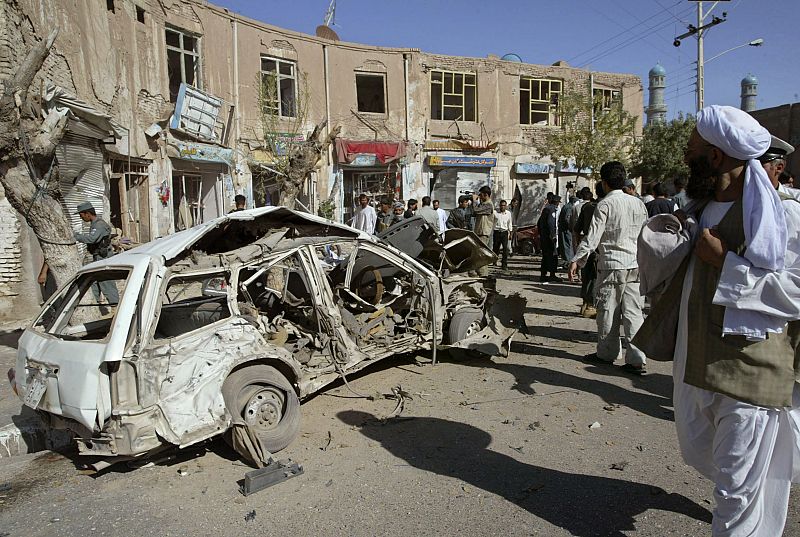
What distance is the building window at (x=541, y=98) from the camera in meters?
23.3

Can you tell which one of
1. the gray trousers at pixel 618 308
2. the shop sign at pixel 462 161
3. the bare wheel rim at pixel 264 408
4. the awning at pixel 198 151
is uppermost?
the shop sign at pixel 462 161

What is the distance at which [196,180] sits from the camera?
1659 centimetres

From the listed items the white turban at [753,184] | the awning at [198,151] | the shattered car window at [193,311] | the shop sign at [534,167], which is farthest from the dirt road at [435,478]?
the shop sign at [534,167]

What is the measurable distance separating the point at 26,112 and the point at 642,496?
21.7 ft

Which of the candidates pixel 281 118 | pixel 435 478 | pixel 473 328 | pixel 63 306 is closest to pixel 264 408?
pixel 435 478

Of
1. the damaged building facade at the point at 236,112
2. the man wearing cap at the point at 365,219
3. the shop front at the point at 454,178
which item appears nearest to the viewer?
the damaged building facade at the point at 236,112

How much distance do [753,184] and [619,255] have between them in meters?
3.22

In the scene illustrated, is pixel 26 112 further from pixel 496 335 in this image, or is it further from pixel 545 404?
pixel 545 404

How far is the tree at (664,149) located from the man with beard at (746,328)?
30.0m

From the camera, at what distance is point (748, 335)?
2.15m

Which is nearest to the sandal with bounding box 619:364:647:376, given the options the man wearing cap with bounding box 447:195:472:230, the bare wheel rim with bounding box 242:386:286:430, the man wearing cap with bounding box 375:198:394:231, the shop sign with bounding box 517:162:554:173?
the bare wheel rim with bounding box 242:386:286:430

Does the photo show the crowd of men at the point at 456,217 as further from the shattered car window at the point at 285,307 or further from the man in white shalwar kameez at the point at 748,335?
the man in white shalwar kameez at the point at 748,335

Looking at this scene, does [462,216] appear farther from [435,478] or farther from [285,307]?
[435,478]

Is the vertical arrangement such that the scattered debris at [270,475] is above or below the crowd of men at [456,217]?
below
